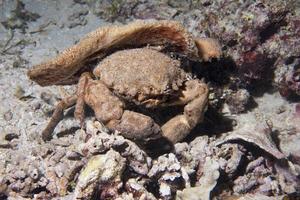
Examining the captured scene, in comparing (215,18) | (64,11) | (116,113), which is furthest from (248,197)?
(64,11)

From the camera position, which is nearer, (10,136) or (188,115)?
(188,115)

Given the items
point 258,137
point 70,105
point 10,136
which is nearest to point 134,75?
point 70,105

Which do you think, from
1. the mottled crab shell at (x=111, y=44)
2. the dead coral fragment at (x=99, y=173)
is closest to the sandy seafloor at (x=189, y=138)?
the dead coral fragment at (x=99, y=173)

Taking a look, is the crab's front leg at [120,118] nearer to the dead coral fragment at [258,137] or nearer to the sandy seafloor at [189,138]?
the sandy seafloor at [189,138]

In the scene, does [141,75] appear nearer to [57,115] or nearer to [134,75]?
[134,75]

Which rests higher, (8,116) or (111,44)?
(111,44)
